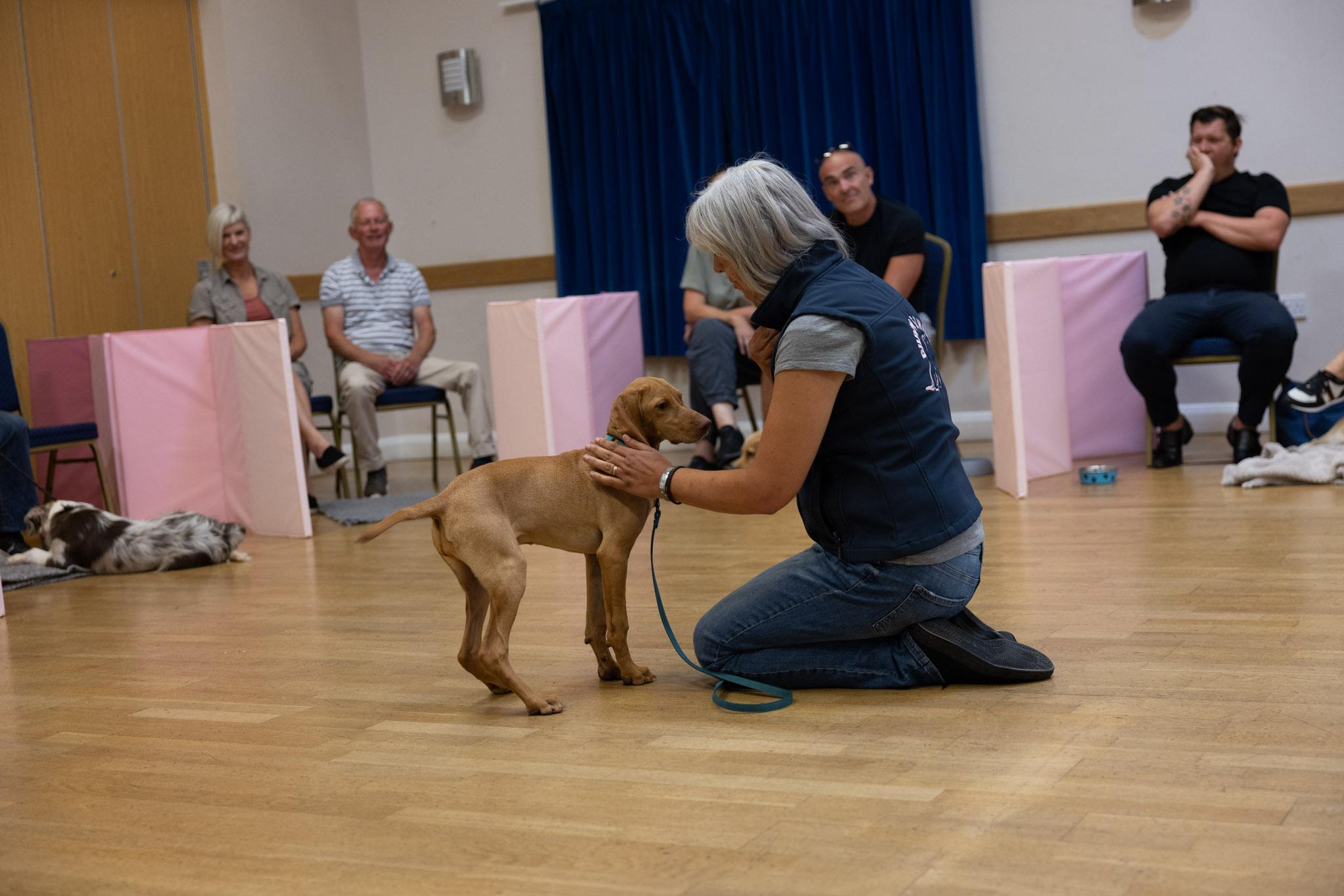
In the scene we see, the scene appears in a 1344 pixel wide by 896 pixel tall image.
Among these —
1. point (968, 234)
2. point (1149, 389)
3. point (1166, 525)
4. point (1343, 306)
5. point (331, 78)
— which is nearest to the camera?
point (1166, 525)

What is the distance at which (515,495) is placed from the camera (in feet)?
8.60

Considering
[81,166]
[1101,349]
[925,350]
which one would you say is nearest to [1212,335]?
[1101,349]

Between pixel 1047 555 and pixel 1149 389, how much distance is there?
1873 millimetres

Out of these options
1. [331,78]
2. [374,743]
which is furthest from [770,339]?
[331,78]

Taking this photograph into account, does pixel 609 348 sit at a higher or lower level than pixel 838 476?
higher

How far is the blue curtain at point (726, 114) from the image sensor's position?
6.70m

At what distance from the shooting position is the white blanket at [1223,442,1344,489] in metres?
4.61

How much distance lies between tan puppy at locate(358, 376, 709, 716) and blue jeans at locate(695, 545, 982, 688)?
0.24 meters

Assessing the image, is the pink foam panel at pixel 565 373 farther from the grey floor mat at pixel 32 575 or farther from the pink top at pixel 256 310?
the grey floor mat at pixel 32 575

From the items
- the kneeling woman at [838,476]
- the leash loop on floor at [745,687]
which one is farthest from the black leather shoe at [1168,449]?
the leash loop on floor at [745,687]

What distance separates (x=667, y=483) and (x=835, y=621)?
42 centimetres

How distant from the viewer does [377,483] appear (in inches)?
249

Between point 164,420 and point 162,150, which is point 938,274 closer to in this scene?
point 164,420

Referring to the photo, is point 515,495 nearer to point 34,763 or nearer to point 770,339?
point 770,339
